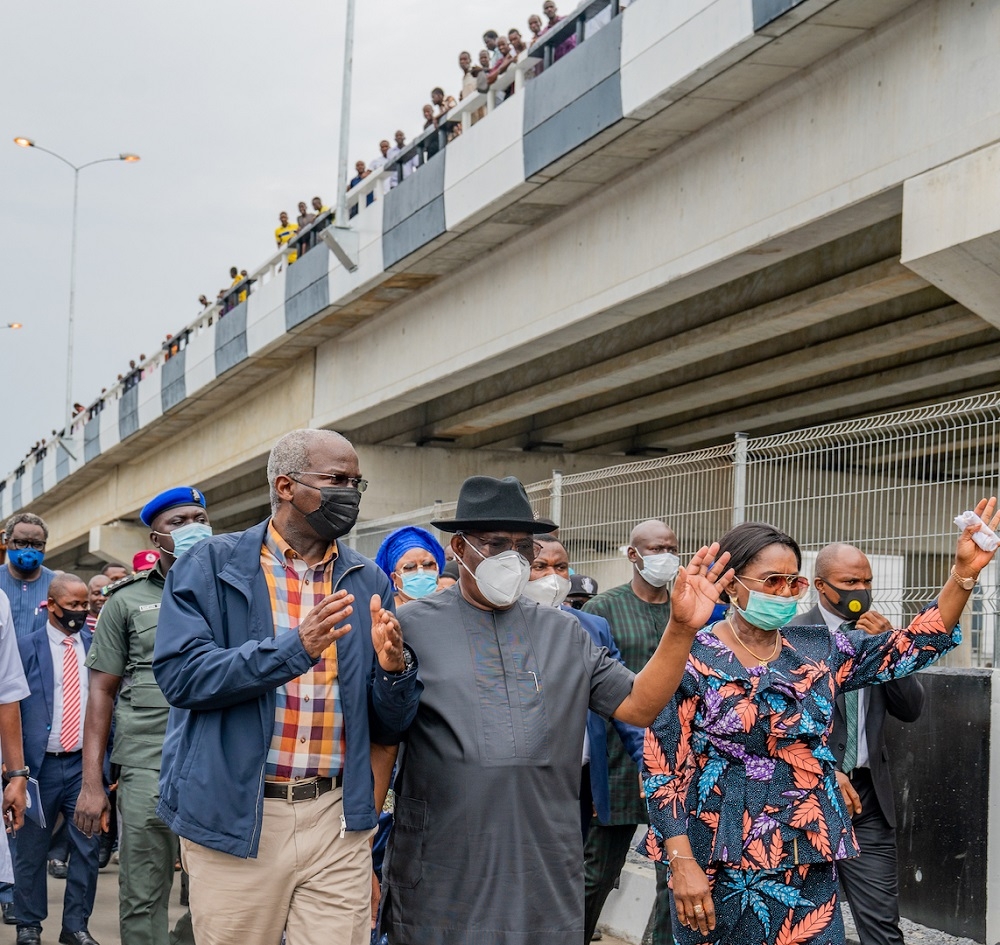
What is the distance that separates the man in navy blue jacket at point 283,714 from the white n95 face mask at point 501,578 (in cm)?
34

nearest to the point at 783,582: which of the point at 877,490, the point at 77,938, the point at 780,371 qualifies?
the point at 877,490

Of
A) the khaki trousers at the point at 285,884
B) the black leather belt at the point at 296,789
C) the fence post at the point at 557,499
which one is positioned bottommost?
the khaki trousers at the point at 285,884

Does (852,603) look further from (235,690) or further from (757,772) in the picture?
(235,690)

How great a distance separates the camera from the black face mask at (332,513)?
450 cm

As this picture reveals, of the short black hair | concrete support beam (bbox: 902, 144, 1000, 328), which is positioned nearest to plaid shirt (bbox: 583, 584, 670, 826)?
the short black hair

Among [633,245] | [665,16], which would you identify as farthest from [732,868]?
[633,245]

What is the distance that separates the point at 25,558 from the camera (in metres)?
9.27

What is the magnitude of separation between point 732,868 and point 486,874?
2.95 feet

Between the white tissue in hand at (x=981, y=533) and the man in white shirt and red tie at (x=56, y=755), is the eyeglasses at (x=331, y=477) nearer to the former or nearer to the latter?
the white tissue in hand at (x=981, y=533)

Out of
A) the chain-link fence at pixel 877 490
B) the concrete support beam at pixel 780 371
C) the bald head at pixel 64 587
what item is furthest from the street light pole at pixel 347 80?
the bald head at pixel 64 587

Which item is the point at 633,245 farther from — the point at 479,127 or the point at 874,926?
the point at 874,926

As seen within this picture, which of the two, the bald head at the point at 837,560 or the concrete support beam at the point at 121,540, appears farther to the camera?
the concrete support beam at the point at 121,540

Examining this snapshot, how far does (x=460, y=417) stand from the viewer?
862 inches

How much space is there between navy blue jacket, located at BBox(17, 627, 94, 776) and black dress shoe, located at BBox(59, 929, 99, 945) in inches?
33.9
